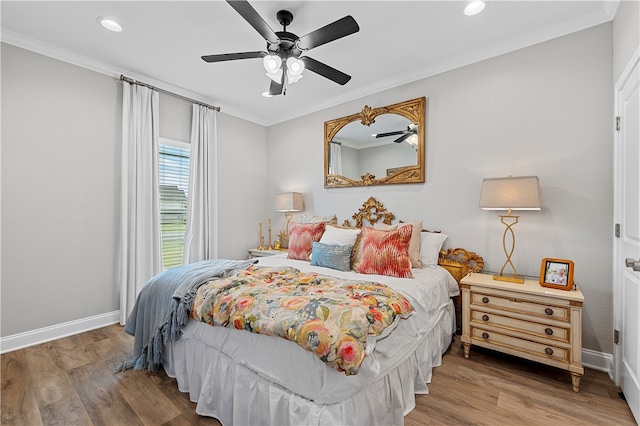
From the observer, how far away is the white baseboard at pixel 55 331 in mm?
2592

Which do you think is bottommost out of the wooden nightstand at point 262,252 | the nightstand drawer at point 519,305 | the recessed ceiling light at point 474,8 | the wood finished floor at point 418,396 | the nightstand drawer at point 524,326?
the wood finished floor at point 418,396

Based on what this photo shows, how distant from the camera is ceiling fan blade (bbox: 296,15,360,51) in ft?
6.09

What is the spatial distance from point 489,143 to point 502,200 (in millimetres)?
727


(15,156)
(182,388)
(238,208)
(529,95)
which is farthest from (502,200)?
(15,156)

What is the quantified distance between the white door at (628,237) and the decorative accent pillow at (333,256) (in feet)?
6.23

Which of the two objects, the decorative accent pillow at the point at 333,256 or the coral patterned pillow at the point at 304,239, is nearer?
the decorative accent pillow at the point at 333,256

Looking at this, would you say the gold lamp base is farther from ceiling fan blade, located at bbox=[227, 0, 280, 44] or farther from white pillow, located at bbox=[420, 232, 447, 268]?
ceiling fan blade, located at bbox=[227, 0, 280, 44]

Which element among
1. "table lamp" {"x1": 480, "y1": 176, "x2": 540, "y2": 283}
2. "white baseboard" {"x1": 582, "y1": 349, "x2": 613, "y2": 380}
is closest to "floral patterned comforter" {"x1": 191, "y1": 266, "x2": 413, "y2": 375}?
"table lamp" {"x1": 480, "y1": 176, "x2": 540, "y2": 283}

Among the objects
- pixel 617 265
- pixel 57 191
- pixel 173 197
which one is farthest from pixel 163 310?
pixel 617 265

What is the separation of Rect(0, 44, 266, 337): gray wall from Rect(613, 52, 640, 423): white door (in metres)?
4.45

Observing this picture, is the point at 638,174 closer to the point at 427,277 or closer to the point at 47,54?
the point at 427,277

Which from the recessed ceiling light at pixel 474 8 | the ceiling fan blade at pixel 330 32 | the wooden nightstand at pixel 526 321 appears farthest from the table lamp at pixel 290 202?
the recessed ceiling light at pixel 474 8

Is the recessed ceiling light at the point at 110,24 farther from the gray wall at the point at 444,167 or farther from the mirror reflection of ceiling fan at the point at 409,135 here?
the mirror reflection of ceiling fan at the point at 409,135

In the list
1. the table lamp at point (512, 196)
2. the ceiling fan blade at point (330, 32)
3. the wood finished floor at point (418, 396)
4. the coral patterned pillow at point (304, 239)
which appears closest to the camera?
the wood finished floor at point (418, 396)
